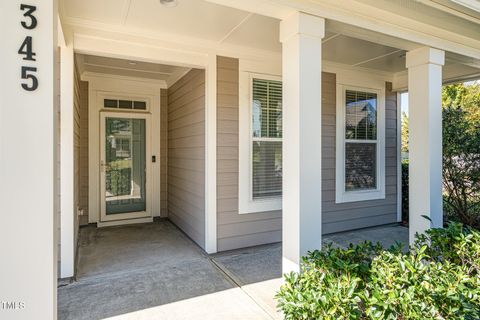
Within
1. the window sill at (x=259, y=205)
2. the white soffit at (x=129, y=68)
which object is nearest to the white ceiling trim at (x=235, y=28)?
the white soffit at (x=129, y=68)

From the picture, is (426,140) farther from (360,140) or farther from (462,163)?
(462,163)

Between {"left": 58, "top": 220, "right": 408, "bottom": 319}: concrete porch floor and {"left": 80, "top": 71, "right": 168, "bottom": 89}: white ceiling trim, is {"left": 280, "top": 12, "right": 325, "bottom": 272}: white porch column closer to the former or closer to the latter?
{"left": 58, "top": 220, "right": 408, "bottom": 319}: concrete porch floor

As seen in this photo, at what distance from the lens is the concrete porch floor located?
2.57 meters

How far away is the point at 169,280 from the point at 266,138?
225 centimetres

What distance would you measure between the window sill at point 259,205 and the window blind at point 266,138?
0.07 m

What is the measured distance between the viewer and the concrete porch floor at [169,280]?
8.43 ft

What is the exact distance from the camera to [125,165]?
560cm

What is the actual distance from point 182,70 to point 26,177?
3687mm

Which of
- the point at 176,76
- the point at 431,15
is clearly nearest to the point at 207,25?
the point at 176,76

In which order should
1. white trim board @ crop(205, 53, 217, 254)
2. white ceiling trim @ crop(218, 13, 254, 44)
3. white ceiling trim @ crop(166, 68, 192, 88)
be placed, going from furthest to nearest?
1. white ceiling trim @ crop(166, 68, 192, 88)
2. white trim board @ crop(205, 53, 217, 254)
3. white ceiling trim @ crop(218, 13, 254, 44)

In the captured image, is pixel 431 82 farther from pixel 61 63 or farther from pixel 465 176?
pixel 61 63

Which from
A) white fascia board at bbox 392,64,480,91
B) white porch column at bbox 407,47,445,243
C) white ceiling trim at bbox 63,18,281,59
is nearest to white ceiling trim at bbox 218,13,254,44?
white ceiling trim at bbox 63,18,281,59

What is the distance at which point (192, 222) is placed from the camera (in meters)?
4.52

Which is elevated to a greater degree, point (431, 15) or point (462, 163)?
point (431, 15)
